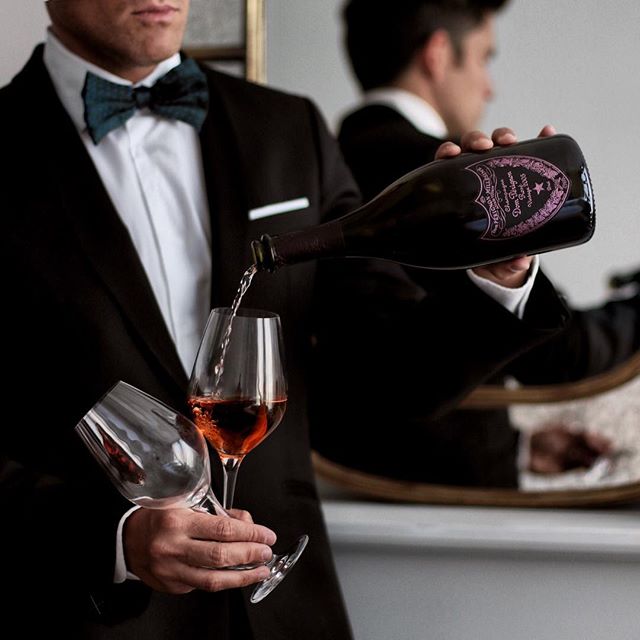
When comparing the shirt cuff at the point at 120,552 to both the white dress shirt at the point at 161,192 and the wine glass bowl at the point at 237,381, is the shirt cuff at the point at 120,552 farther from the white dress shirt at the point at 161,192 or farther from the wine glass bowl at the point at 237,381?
the white dress shirt at the point at 161,192

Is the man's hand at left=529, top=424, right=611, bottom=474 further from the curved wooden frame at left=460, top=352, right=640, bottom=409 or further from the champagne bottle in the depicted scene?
the champagne bottle

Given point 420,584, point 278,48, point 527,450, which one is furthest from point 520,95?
point 420,584

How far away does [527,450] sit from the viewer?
168cm

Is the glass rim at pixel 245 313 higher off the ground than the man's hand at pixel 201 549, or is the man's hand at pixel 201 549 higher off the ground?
the glass rim at pixel 245 313

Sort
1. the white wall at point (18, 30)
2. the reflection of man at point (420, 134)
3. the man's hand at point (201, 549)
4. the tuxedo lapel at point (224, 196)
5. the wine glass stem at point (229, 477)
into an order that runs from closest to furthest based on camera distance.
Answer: the man's hand at point (201, 549) < the wine glass stem at point (229, 477) < the tuxedo lapel at point (224, 196) < the white wall at point (18, 30) < the reflection of man at point (420, 134)

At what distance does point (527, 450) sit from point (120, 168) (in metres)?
0.86

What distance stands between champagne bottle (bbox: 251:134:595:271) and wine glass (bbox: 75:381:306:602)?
191 mm

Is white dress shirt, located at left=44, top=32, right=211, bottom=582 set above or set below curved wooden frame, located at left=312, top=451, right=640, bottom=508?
above

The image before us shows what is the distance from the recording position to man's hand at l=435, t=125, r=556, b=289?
40.1 inches

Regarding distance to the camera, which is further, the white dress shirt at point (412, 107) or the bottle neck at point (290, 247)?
the white dress shirt at point (412, 107)

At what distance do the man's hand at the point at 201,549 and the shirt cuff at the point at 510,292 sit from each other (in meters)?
0.41

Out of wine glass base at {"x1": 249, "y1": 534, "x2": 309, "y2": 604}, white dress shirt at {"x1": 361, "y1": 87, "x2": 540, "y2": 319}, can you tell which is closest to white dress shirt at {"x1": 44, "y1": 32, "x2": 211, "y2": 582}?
wine glass base at {"x1": 249, "y1": 534, "x2": 309, "y2": 604}

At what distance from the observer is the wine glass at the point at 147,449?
887mm

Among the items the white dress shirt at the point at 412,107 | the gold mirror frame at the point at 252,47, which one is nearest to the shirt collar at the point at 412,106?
the white dress shirt at the point at 412,107
